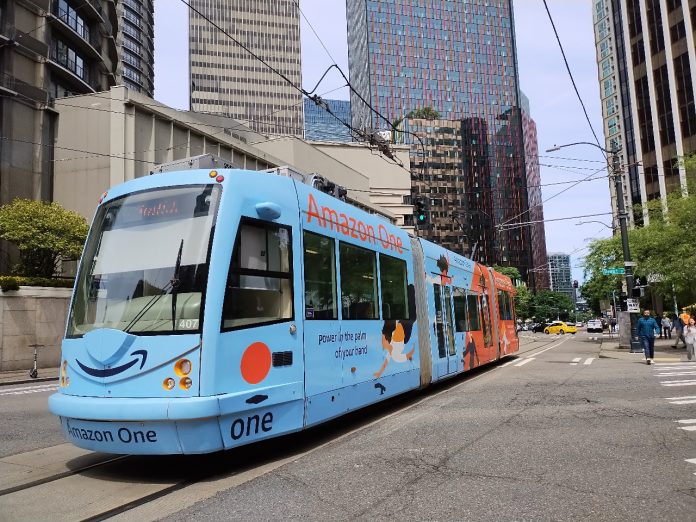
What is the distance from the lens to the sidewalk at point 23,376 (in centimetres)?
1845

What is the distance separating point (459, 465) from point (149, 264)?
3.68m

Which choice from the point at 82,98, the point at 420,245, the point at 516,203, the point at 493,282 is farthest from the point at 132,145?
the point at 516,203

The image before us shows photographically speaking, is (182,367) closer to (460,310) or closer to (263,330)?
(263,330)

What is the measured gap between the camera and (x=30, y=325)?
2292cm

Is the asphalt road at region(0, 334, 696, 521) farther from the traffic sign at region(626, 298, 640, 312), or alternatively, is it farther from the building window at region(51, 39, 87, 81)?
the building window at region(51, 39, 87, 81)

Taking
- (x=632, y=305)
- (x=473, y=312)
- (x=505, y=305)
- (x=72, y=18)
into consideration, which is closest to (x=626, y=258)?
(x=632, y=305)

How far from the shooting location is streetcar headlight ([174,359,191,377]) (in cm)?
513

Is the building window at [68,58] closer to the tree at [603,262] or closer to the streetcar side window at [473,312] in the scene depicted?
the streetcar side window at [473,312]

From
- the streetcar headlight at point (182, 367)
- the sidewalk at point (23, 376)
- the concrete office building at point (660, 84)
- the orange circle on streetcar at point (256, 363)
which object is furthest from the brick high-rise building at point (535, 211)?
the streetcar headlight at point (182, 367)

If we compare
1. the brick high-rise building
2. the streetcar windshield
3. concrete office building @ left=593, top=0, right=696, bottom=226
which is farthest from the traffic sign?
the brick high-rise building

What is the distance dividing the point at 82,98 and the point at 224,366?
29567 mm

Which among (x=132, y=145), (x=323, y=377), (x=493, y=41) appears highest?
(x=493, y=41)

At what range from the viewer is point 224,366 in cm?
529

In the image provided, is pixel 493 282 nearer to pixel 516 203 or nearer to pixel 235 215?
pixel 235 215
